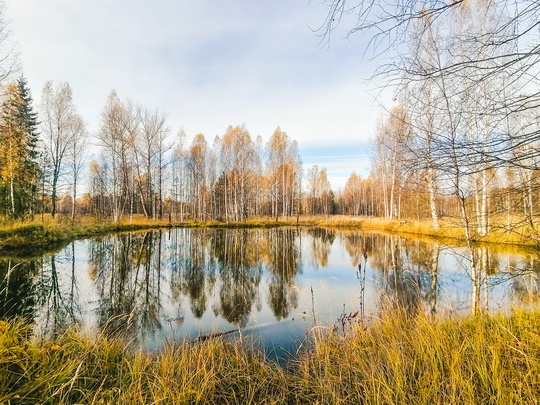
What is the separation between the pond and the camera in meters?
4.40

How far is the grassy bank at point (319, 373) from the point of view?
2.06 metres

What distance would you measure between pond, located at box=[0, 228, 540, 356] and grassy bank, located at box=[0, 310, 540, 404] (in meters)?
0.42

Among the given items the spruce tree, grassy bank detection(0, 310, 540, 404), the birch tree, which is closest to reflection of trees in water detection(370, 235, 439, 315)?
grassy bank detection(0, 310, 540, 404)

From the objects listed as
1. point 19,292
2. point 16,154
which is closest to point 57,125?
point 16,154

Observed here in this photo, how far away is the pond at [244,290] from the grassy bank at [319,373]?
425mm

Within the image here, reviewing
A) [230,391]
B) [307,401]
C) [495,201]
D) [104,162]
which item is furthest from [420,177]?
[104,162]

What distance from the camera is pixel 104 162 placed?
140 ft

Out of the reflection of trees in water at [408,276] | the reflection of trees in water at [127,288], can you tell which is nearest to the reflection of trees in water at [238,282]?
the reflection of trees in water at [127,288]

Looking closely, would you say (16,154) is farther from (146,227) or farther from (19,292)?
(19,292)

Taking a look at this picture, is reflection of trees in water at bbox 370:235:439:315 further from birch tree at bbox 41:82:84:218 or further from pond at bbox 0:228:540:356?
birch tree at bbox 41:82:84:218

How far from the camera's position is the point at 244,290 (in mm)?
6953

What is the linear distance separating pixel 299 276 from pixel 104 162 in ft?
146

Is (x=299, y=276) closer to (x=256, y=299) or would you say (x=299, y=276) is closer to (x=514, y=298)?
(x=256, y=299)

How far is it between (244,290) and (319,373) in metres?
4.45
